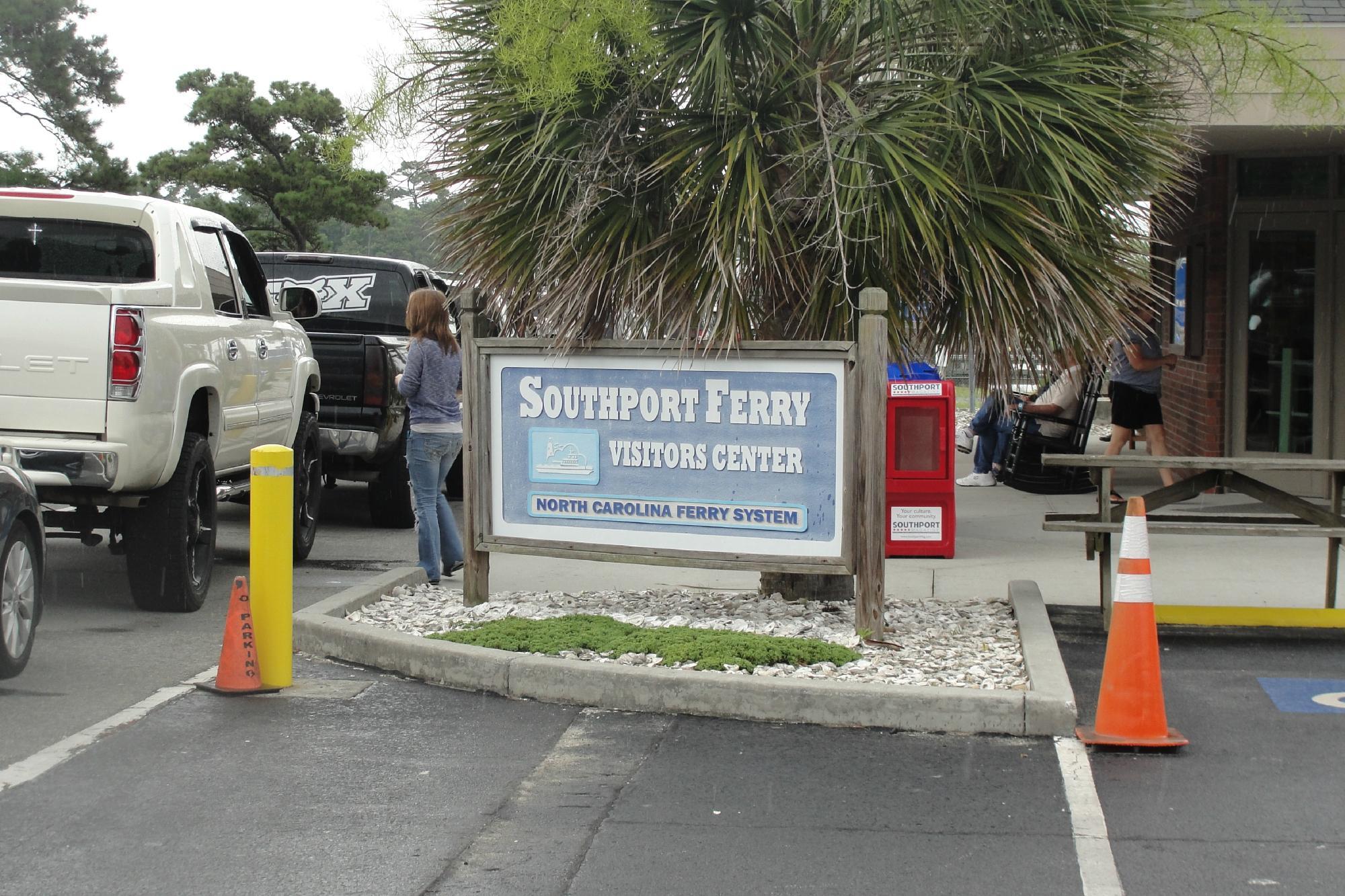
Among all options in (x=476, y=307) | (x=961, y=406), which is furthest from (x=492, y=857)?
(x=961, y=406)

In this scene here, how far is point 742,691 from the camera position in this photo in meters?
5.75

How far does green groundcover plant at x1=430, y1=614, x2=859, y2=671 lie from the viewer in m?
6.12

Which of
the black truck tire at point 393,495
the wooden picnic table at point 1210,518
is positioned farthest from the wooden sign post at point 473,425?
the black truck tire at point 393,495

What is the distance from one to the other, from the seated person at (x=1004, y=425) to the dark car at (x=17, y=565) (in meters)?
8.15

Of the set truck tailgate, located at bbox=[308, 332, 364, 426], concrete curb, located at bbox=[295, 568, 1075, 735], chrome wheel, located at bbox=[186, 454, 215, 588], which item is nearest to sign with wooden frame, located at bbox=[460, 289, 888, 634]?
concrete curb, located at bbox=[295, 568, 1075, 735]

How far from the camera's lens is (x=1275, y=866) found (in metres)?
4.17

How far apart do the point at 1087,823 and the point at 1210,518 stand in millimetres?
3753

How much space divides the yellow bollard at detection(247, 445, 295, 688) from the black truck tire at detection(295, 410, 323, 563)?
352cm

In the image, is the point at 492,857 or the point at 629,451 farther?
the point at 629,451

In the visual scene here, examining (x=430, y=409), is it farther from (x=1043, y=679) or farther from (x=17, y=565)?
(x=1043, y=679)

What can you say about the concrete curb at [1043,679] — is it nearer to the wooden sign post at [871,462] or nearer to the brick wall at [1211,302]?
the wooden sign post at [871,462]

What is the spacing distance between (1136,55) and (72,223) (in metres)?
5.56

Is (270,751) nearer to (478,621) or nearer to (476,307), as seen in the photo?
(478,621)

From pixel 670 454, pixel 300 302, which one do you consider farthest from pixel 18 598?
pixel 300 302
